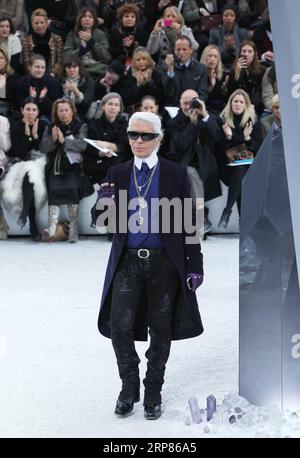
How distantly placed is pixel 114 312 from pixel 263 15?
28.2ft

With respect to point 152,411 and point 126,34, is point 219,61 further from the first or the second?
point 152,411

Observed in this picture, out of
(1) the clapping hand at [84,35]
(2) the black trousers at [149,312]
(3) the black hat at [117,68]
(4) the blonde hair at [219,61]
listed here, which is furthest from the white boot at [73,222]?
(2) the black trousers at [149,312]

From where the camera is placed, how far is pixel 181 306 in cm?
587

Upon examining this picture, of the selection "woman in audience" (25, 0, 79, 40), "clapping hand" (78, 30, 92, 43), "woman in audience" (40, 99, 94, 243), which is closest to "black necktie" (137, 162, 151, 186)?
"woman in audience" (40, 99, 94, 243)

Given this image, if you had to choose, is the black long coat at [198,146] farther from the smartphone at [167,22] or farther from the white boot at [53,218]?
the smartphone at [167,22]

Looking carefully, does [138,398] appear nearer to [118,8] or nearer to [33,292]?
[33,292]

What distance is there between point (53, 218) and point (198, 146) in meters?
1.52

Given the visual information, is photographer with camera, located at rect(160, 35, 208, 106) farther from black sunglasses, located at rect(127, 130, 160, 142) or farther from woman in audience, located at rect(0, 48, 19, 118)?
black sunglasses, located at rect(127, 130, 160, 142)

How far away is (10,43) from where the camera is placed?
1252 centimetres

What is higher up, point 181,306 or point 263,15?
point 263,15

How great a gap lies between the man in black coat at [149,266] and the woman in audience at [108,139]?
5.21 m

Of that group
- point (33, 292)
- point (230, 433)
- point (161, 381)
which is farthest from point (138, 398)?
point (33, 292)

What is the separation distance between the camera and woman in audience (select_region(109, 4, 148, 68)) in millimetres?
12750

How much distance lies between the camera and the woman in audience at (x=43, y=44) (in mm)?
12430
